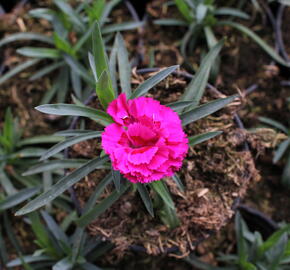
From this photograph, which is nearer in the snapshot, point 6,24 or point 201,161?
point 201,161

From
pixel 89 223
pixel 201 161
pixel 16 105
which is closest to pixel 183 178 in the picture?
pixel 201 161

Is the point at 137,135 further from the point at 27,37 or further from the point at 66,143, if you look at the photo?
the point at 27,37

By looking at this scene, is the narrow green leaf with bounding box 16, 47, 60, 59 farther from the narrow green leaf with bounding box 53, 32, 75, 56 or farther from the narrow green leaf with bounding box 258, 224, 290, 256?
the narrow green leaf with bounding box 258, 224, 290, 256

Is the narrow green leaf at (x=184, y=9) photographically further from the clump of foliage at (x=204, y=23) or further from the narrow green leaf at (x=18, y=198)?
the narrow green leaf at (x=18, y=198)

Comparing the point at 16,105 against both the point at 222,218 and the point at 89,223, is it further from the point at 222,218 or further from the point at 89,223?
the point at 222,218

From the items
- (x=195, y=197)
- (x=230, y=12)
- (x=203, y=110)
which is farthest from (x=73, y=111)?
(x=230, y=12)
